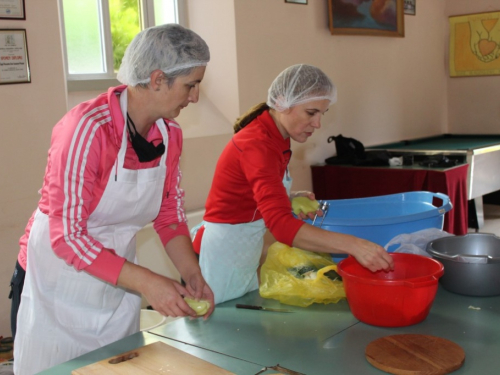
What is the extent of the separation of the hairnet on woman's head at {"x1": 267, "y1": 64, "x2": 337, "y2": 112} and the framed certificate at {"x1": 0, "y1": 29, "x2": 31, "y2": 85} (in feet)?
4.56

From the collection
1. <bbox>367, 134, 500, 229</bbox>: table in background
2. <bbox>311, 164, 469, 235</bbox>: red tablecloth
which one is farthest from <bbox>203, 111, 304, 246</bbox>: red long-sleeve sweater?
<bbox>367, 134, 500, 229</bbox>: table in background

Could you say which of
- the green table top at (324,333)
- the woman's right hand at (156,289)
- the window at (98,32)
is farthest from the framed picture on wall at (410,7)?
the woman's right hand at (156,289)

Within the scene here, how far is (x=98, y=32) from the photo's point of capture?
3875 mm

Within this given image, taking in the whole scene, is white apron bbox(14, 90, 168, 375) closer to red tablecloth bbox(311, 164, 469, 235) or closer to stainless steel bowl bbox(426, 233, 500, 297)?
stainless steel bowl bbox(426, 233, 500, 297)

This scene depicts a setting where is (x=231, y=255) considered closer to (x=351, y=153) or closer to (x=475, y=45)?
(x=351, y=153)

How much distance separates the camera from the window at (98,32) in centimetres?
374

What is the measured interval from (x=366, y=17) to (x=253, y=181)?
138 inches

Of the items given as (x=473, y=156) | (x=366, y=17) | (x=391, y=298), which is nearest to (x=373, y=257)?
(x=391, y=298)

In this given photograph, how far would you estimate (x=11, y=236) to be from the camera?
3.03 metres

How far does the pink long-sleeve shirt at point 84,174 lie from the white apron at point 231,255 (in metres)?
0.61

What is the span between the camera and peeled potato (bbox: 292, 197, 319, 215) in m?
2.23

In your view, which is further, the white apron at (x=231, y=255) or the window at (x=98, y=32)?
the window at (x=98, y=32)

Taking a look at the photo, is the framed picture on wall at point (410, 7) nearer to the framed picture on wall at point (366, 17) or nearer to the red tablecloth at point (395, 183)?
the framed picture on wall at point (366, 17)

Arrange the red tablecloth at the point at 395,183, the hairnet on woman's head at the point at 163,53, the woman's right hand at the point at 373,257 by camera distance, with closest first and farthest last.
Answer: the hairnet on woman's head at the point at 163,53 → the woman's right hand at the point at 373,257 → the red tablecloth at the point at 395,183
